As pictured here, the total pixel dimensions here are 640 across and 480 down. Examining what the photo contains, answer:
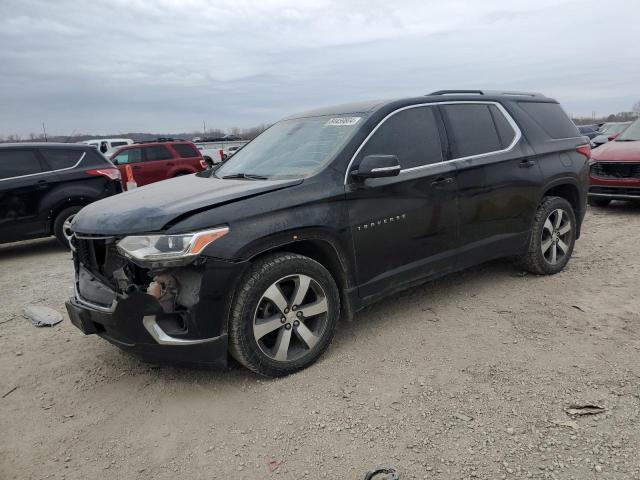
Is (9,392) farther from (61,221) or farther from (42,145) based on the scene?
(42,145)

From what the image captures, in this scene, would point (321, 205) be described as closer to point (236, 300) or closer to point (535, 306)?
point (236, 300)

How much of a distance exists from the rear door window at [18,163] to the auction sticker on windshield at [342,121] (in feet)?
17.9

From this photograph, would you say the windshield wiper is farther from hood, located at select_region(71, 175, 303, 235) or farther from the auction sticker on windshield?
the auction sticker on windshield

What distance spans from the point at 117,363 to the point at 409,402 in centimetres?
209

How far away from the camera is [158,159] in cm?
1444

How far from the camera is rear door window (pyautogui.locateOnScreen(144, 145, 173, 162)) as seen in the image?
47.4 feet

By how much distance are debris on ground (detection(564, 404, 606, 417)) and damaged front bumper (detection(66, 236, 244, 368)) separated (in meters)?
1.97

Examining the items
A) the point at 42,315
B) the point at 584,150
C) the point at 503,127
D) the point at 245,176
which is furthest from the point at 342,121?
the point at 42,315

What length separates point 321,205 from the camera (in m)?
3.28

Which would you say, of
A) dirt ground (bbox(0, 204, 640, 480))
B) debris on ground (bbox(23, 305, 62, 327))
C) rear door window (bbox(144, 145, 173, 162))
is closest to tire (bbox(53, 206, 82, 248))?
debris on ground (bbox(23, 305, 62, 327))

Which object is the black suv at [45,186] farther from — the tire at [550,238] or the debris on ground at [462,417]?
the debris on ground at [462,417]

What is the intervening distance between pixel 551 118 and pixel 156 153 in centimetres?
1194

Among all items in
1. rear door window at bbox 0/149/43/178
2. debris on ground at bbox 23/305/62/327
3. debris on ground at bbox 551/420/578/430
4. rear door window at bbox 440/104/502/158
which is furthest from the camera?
rear door window at bbox 0/149/43/178

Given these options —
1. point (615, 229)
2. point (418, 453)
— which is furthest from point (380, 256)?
point (615, 229)
